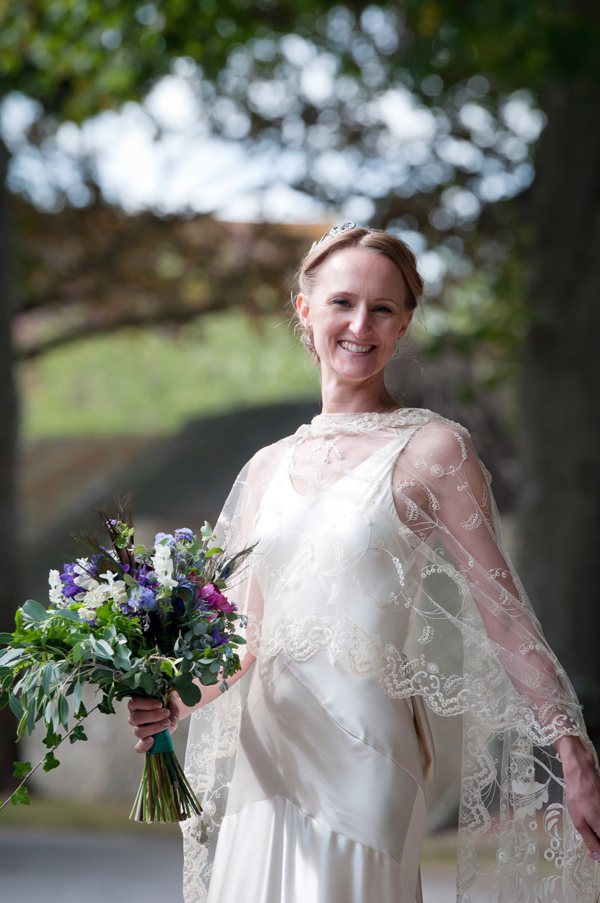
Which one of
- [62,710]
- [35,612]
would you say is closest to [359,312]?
[35,612]

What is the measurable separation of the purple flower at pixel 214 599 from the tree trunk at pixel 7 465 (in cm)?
488

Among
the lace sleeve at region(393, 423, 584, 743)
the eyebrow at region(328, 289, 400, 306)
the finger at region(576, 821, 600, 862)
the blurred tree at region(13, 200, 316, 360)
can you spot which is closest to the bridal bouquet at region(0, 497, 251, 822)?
the lace sleeve at region(393, 423, 584, 743)

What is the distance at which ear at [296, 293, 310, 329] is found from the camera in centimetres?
244

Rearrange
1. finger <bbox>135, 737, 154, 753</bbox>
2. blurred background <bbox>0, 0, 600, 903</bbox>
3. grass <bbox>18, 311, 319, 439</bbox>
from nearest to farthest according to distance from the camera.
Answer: finger <bbox>135, 737, 154, 753</bbox> → blurred background <bbox>0, 0, 600, 903</bbox> → grass <bbox>18, 311, 319, 439</bbox>

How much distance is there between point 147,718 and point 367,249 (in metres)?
1.20

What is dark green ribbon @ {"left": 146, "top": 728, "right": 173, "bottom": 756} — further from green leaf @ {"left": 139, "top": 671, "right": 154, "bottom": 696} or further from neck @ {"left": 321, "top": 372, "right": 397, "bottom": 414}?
neck @ {"left": 321, "top": 372, "right": 397, "bottom": 414}

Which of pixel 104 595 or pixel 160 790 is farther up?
pixel 104 595

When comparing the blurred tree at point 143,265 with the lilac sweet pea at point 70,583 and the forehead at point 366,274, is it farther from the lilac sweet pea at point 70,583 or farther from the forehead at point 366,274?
the lilac sweet pea at point 70,583

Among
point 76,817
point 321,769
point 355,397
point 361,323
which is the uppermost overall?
point 361,323

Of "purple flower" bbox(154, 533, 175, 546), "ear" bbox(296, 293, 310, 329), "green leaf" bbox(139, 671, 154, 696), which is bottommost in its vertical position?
"green leaf" bbox(139, 671, 154, 696)

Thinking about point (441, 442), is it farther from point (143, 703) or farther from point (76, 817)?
point (76, 817)

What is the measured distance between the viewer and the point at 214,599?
6.63 ft

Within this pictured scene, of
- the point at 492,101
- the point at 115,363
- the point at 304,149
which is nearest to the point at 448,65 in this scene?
the point at 492,101

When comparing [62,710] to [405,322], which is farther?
[405,322]
